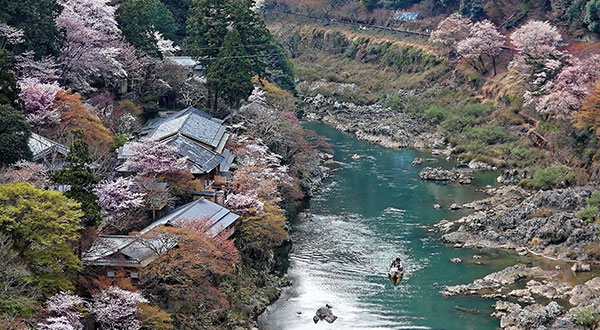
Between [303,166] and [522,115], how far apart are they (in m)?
18.5

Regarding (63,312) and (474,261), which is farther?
(474,261)

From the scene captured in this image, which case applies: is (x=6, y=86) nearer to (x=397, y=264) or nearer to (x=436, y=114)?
(x=397, y=264)

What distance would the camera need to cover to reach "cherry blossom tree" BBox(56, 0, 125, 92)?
3384 cm

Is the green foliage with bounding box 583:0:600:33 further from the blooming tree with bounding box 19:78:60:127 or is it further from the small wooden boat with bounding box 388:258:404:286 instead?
the blooming tree with bounding box 19:78:60:127

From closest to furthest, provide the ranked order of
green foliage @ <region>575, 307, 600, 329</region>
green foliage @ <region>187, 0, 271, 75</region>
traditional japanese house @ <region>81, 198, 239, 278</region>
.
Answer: traditional japanese house @ <region>81, 198, 239, 278</region> < green foliage @ <region>575, 307, 600, 329</region> < green foliage @ <region>187, 0, 271, 75</region>

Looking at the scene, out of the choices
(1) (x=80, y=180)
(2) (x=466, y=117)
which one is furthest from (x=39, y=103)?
(2) (x=466, y=117)

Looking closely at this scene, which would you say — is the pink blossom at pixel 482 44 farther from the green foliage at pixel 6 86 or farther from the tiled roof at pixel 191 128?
the green foliage at pixel 6 86

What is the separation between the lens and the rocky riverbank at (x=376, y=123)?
5381 centimetres

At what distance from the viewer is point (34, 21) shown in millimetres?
30891

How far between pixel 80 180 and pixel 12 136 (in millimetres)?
3633

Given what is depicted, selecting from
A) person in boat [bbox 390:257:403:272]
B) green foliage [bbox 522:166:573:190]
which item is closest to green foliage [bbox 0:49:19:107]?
person in boat [bbox 390:257:403:272]

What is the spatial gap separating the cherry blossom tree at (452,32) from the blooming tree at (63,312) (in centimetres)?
5052

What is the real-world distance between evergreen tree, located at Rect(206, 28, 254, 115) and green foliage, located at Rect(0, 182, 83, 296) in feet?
65.7

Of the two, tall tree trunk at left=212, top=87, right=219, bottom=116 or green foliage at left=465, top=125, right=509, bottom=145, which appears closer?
tall tree trunk at left=212, top=87, right=219, bottom=116
